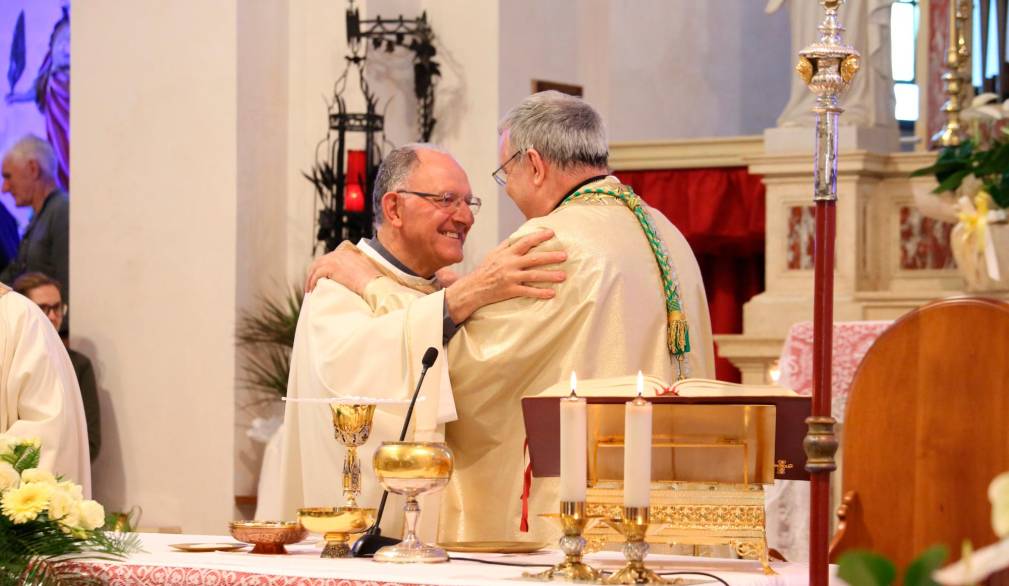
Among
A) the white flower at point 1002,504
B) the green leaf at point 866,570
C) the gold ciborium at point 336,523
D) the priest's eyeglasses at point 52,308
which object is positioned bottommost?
the gold ciborium at point 336,523

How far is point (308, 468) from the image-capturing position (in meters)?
4.16

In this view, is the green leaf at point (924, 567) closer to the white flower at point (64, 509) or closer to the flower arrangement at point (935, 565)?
the flower arrangement at point (935, 565)

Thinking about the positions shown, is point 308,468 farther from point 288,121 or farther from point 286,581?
point 288,121

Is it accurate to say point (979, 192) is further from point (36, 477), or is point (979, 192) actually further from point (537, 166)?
point (36, 477)

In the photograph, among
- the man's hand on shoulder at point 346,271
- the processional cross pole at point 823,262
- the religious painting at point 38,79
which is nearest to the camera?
the processional cross pole at point 823,262

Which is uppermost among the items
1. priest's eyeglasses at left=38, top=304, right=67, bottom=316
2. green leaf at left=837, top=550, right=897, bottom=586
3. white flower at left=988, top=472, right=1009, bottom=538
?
priest's eyeglasses at left=38, top=304, right=67, bottom=316

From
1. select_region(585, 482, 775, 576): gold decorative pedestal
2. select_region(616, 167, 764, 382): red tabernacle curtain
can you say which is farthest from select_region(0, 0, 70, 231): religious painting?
select_region(585, 482, 775, 576): gold decorative pedestal

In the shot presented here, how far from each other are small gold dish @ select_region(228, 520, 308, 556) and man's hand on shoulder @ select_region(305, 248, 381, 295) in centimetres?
113

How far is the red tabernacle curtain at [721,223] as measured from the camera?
30.7 ft

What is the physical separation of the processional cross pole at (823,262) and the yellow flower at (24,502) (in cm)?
138

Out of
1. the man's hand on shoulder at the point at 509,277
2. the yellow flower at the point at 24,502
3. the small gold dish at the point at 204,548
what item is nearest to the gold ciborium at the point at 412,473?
the small gold dish at the point at 204,548

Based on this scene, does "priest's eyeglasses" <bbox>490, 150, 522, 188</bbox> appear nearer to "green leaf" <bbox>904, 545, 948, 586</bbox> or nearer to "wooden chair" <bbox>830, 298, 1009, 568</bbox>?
"wooden chair" <bbox>830, 298, 1009, 568</bbox>

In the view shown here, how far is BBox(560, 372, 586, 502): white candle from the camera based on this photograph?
2502 mm

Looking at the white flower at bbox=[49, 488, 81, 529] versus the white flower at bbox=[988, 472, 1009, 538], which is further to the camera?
the white flower at bbox=[49, 488, 81, 529]
